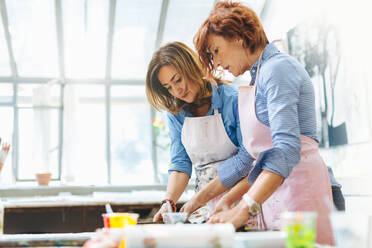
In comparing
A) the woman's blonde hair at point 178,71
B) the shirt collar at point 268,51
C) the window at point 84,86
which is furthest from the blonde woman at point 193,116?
the window at point 84,86

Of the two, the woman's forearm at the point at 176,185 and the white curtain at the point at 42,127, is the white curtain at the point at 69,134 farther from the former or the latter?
the woman's forearm at the point at 176,185

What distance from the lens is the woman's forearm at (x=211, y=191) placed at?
5.73 ft

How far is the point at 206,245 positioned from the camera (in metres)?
0.78

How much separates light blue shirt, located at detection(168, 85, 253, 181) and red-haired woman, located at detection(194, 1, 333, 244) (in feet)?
0.57

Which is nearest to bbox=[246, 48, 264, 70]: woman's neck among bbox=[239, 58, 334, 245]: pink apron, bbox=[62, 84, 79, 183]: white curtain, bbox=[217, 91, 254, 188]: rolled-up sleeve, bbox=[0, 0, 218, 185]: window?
bbox=[239, 58, 334, 245]: pink apron

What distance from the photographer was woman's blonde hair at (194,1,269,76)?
4.56 ft

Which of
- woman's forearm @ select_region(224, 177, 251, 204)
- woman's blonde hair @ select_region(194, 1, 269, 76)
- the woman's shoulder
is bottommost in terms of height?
woman's forearm @ select_region(224, 177, 251, 204)

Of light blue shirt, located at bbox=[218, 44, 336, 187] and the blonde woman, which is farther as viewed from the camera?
the blonde woman

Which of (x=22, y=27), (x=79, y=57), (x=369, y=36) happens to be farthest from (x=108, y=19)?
(x=369, y=36)

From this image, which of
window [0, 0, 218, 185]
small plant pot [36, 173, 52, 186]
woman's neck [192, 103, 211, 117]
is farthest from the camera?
window [0, 0, 218, 185]

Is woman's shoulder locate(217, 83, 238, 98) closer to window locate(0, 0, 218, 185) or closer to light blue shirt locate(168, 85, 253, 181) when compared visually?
light blue shirt locate(168, 85, 253, 181)

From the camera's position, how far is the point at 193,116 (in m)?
2.05

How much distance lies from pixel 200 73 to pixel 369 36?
130 cm

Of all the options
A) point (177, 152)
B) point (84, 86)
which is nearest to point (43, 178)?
point (84, 86)
